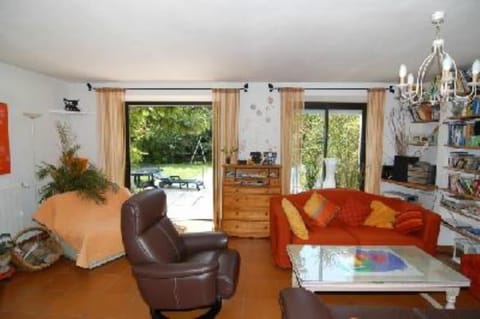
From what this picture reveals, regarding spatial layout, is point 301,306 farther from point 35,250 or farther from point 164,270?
point 35,250

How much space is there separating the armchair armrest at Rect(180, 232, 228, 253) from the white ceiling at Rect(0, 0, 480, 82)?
1829 mm

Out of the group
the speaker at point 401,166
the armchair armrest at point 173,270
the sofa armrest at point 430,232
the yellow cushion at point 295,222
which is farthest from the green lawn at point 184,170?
the sofa armrest at point 430,232

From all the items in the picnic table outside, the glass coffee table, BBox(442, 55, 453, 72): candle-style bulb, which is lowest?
the glass coffee table

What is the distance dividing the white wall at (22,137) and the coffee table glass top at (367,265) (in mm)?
3410

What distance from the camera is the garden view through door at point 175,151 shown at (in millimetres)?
5184

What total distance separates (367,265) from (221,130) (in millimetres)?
2889

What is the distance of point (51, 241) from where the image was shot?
362 centimetres

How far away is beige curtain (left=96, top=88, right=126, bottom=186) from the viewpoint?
15.3ft

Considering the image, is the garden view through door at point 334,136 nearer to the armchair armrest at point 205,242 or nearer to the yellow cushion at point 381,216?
the yellow cushion at point 381,216

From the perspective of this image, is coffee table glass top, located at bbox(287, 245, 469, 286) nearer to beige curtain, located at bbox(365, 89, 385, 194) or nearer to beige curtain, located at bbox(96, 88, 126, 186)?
beige curtain, located at bbox(365, 89, 385, 194)

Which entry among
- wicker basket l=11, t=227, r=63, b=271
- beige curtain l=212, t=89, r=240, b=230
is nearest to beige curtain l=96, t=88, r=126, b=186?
wicker basket l=11, t=227, r=63, b=271

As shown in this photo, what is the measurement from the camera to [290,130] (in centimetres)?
460

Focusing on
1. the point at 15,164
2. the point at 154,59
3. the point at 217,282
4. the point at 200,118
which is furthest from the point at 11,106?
the point at 217,282

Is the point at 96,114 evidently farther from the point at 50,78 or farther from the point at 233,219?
the point at 233,219
